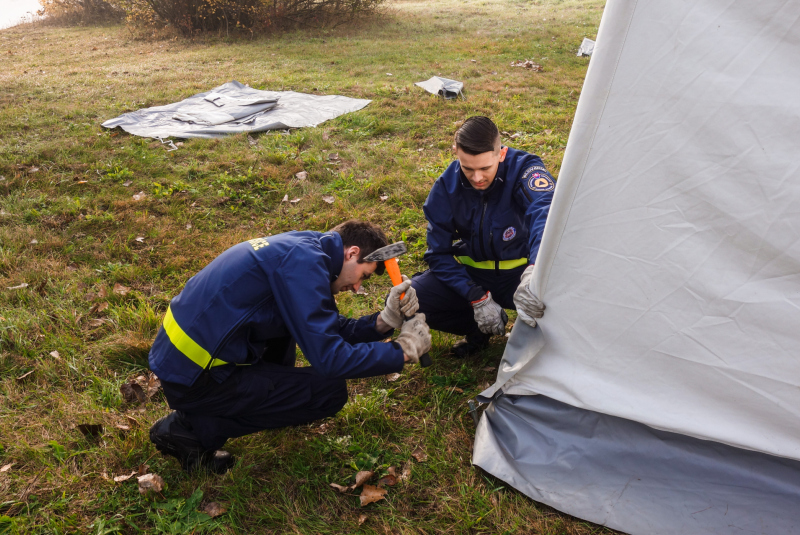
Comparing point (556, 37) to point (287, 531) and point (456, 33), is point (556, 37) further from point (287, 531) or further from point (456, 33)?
point (287, 531)

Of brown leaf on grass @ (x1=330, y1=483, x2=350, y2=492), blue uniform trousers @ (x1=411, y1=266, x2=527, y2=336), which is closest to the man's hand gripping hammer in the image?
blue uniform trousers @ (x1=411, y1=266, x2=527, y2=336)

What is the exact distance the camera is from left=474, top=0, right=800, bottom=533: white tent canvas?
1.44 metres

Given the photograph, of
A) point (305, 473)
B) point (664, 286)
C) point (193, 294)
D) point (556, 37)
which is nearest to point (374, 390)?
point (305, 473)

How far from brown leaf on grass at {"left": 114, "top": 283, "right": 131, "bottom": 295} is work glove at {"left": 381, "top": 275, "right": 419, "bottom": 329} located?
2.12 metres

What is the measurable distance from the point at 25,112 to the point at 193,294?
677 centimetres

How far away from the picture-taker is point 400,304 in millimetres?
2426

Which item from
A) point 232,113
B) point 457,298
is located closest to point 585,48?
point 232,113

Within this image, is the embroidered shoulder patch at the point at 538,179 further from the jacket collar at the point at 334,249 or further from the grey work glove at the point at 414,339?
the jacket collar at the point at 334,249

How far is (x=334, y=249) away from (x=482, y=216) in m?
0.97

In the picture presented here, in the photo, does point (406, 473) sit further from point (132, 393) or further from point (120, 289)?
point (120, 289)

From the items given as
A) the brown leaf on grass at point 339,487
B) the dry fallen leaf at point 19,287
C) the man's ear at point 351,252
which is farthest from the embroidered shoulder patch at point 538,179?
the dry fallen leaf at point 19,287

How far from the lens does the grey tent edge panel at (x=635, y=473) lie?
1.81 meters

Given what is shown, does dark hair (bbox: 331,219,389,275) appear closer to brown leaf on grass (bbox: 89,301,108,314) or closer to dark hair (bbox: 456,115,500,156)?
dark hair (bbox: 456,115,500,156)

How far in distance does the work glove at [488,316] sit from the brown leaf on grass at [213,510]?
1.53 metres
